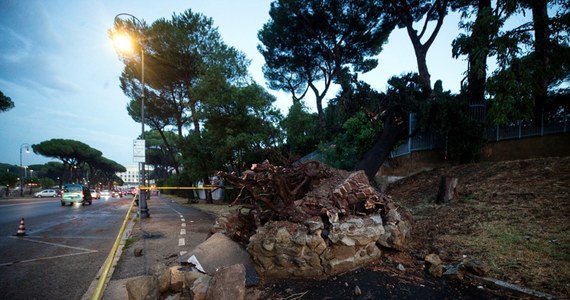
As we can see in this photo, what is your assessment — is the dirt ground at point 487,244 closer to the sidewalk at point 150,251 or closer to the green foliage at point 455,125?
the sidewalk at point 150,251

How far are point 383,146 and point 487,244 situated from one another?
7.31m

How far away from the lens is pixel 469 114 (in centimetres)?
1134

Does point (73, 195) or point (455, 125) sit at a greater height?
point (455, 125)

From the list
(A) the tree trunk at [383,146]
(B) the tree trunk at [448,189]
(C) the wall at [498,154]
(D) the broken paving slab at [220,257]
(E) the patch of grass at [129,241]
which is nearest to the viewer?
(D) the broken paving slab at [220,257]

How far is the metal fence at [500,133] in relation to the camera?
34.1 feet

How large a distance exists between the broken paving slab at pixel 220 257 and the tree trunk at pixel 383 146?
302 inches

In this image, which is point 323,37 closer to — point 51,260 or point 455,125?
point 455,125

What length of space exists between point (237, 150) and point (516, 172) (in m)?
13.2

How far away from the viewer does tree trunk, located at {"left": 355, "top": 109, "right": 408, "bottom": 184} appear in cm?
1138

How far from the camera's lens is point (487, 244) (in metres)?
4.70

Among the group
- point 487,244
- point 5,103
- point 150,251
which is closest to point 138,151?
point 150,251

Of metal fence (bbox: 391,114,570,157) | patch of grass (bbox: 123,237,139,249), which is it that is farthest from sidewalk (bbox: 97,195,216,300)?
metal fence (bbox: 391,114,570,157)

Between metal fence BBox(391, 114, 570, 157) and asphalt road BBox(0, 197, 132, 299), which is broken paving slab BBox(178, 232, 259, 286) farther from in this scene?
metal fence BBox(391, 114, 570, 157)

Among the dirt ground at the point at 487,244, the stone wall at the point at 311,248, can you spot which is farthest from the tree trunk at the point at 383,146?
the stone wall at the point at 311,248
